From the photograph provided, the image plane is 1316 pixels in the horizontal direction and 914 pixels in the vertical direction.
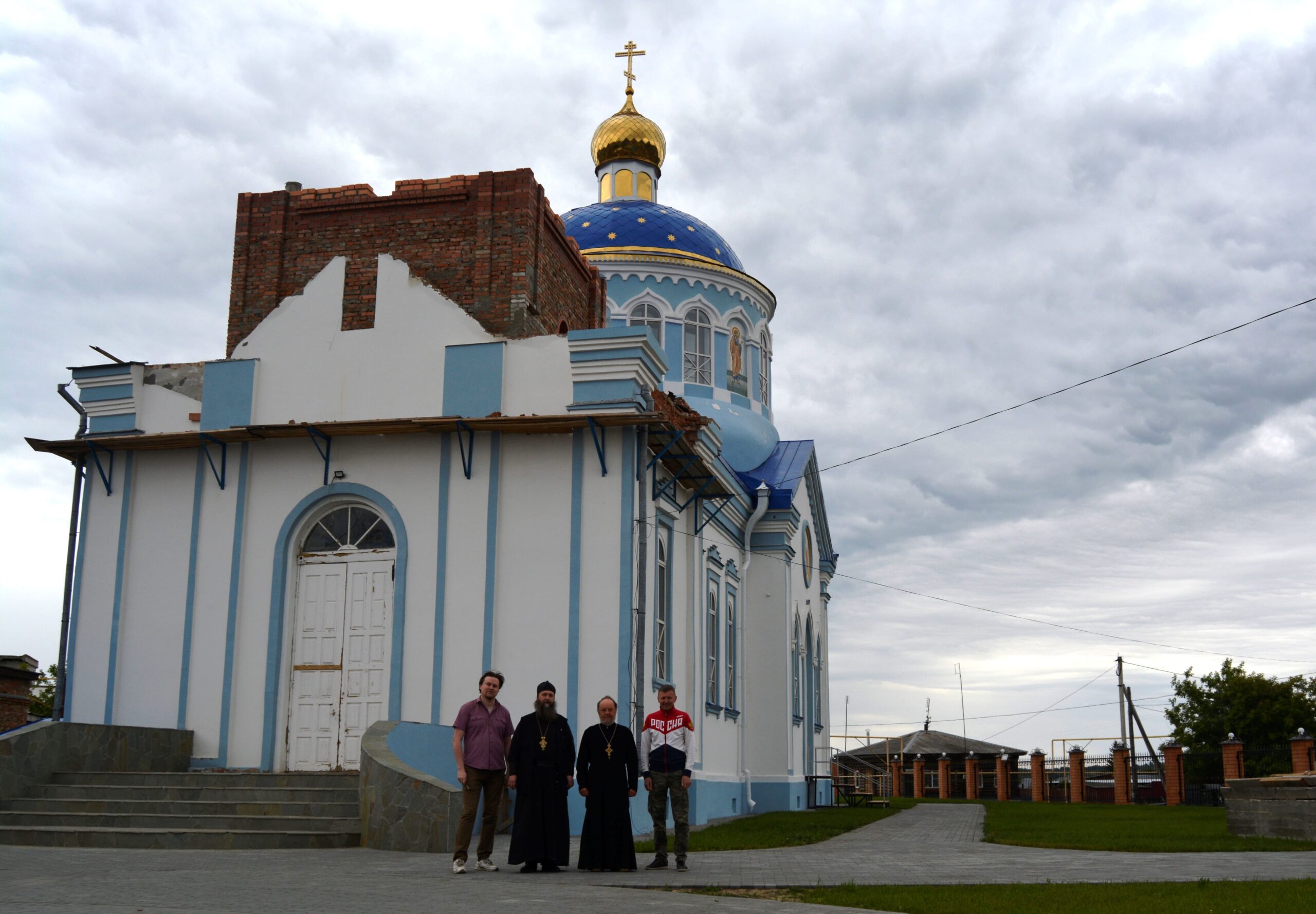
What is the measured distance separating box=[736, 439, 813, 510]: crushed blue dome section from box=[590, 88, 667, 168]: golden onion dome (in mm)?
6606

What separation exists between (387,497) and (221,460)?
2.29 metres

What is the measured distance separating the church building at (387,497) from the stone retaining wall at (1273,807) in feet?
20.9

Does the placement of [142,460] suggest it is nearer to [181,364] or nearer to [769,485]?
[181,364]

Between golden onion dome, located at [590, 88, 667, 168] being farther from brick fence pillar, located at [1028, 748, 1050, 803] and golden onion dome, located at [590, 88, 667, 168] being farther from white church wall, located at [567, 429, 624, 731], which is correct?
brick fence pillar, located at [1028, 748, 1050, 803]

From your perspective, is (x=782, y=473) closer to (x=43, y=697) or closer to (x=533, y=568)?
(x=533, y=568)

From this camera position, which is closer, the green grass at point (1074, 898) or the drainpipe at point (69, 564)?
the green grass at point (1074, 898)

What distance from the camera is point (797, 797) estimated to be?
21984 mm

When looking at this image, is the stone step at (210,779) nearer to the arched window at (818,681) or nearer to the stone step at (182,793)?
the stone step at (182,793)

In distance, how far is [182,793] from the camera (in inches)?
506

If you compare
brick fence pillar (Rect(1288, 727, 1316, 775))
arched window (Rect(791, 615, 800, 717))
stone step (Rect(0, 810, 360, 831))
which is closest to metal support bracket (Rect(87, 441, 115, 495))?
stone step (Rect(0, 810, 360, 831))

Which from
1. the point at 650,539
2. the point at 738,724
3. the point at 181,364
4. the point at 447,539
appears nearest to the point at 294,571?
the point at 447,539

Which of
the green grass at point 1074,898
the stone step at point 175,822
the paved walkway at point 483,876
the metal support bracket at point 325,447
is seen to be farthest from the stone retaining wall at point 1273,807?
the metal support bracket at point 325,447

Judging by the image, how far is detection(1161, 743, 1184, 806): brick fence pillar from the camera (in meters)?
28.6

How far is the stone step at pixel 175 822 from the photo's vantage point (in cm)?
1157
